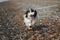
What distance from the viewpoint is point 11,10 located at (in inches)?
193

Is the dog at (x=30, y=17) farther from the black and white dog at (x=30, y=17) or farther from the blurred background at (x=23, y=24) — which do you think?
the blurred background at (x=23, y=24)

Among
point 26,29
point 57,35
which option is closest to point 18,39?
point 26,29

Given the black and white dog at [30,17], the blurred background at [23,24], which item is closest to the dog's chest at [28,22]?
the black and white dog at [30,17]

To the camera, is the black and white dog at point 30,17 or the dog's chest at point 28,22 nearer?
the black and white dog at point 30,17

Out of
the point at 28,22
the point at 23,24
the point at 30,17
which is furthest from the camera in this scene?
the point at 23,24

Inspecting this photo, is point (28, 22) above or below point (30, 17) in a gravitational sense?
below

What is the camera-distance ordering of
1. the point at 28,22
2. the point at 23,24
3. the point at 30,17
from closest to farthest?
1. the point at 30,17
2. the point at 28,22
3. the point at 23,24

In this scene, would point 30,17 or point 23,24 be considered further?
point 23,24

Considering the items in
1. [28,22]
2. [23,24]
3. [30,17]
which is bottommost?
[23,24]

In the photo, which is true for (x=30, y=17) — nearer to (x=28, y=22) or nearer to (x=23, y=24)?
(x=28, y=22)

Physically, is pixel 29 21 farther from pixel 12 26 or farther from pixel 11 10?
pixel 11 10

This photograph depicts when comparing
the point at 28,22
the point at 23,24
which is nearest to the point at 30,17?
the point at 28,22

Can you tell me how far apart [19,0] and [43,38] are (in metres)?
2.53


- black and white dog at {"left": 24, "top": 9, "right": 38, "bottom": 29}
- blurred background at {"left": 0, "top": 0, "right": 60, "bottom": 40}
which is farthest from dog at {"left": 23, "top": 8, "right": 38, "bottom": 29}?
blurred background at {"left": 0, "top": 0, "right": 60, "bottom": 40}
